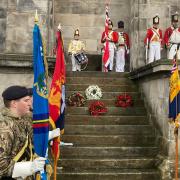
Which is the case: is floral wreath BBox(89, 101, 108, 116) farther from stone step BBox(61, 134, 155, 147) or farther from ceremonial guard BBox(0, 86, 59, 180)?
ceremonial guard BBox(0, 86, 59, 180)

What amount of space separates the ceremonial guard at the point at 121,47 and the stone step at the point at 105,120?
494 centimetres

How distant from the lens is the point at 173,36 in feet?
48.9

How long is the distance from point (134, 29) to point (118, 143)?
5439 millimetres

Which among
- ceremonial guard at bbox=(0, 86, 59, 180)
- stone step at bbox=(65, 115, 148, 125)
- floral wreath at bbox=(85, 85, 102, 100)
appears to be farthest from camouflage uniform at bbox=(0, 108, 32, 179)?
floral wreath at bbox=(85, 85, 102, 100)

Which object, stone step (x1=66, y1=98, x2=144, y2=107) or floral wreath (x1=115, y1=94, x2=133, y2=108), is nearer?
floral wreath (x1=115, y1=94, x2=133, y2=108)

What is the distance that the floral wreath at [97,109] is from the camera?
1137cm

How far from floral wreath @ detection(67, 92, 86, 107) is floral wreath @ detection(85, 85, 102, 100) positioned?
0.29 metres

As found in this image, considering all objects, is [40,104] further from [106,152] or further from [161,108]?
[161,108]

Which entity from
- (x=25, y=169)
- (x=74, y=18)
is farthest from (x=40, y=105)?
(x=74, y=18)

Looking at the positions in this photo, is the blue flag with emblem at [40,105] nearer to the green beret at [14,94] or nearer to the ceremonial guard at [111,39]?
the green beret at [14,94]

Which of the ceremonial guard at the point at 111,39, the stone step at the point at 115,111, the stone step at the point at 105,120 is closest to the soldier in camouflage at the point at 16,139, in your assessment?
the stone step at the point at 105,120

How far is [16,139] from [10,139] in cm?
11

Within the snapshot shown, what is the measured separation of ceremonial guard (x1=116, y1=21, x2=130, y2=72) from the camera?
15719 mm

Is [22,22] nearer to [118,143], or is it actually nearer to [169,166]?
[118,143]
